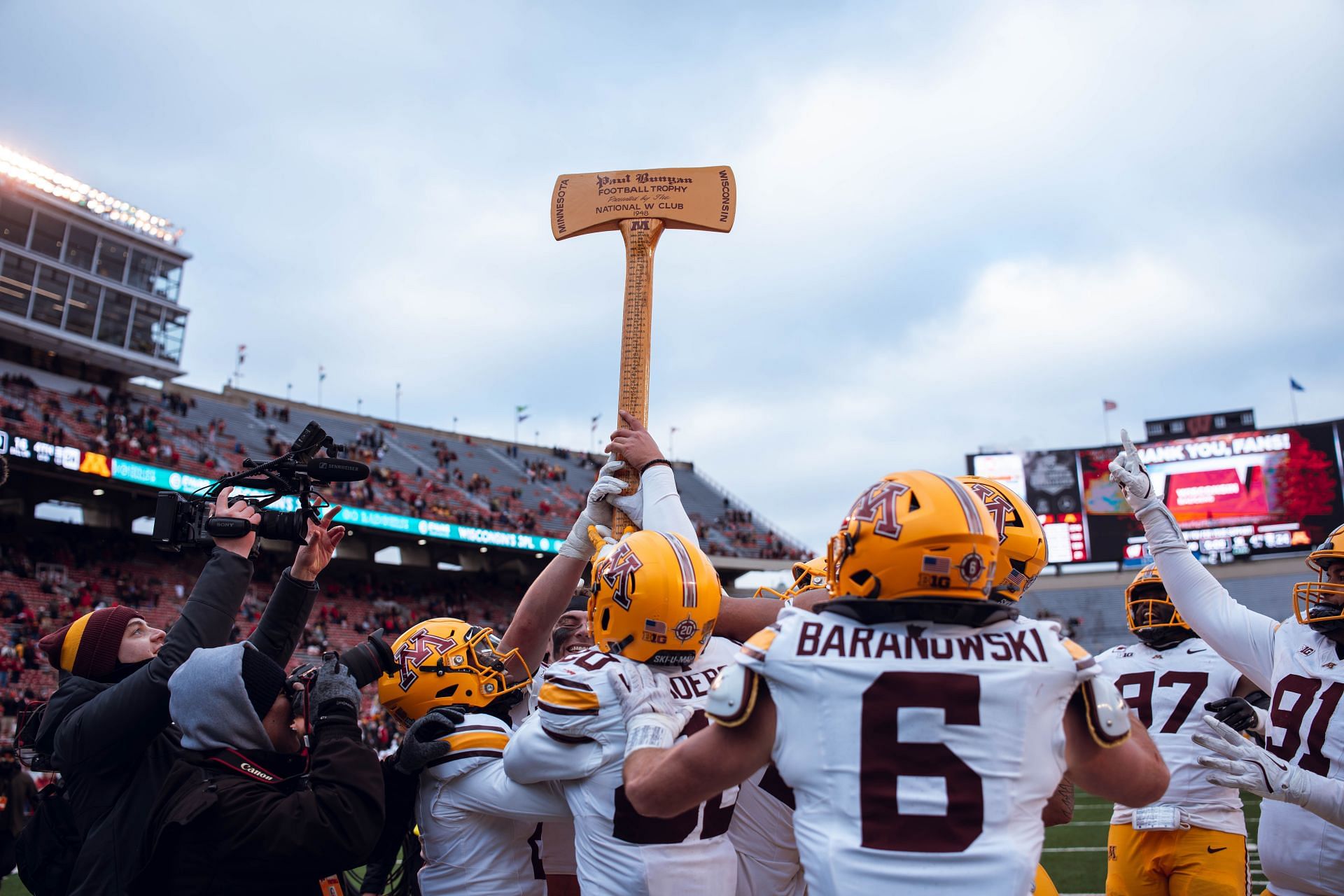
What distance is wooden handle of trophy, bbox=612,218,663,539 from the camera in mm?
4449

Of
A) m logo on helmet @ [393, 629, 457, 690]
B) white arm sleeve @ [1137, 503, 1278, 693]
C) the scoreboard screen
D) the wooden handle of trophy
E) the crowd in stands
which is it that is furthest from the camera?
the crowd in stands

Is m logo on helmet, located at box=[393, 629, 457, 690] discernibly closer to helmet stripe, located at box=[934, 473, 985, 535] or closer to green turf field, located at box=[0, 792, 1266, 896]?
helmet stripe, located at box=[934, 473, 985, 535]

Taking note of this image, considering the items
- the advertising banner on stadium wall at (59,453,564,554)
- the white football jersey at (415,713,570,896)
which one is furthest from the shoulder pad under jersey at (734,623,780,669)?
the advertising banner on stadium wall at (59,453,564,554)

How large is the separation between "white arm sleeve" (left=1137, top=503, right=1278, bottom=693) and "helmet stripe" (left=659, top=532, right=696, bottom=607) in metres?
2.05

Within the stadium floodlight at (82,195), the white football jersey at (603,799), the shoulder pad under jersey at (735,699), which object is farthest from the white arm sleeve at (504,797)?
the stadium floodlight at (82,195)

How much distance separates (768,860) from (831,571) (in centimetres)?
155

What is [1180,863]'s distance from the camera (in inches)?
179

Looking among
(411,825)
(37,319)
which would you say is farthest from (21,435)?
(411,825)

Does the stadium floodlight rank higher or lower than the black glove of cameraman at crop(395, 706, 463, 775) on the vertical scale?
higher

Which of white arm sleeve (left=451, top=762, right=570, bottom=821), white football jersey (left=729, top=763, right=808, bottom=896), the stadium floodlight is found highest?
the stadium floodlight

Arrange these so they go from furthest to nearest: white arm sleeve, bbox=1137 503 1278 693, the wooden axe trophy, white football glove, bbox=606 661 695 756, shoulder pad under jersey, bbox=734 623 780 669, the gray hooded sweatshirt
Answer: the wooden axe trophy
white arm sleeve, bbox=1137 503 1278 693
the gray hooded sweatshirt
white football glove, bbox=606 661 695 756
shoulder pad under jersey, bbox=734 623 780 669

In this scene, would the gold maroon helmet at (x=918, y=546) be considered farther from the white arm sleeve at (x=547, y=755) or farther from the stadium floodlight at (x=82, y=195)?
the stadium floodlight at (x=82, y=195)

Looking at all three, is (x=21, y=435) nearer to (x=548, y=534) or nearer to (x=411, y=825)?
(x=548, y=534)

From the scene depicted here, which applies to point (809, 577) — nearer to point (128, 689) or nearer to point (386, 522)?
point (128, 689)
